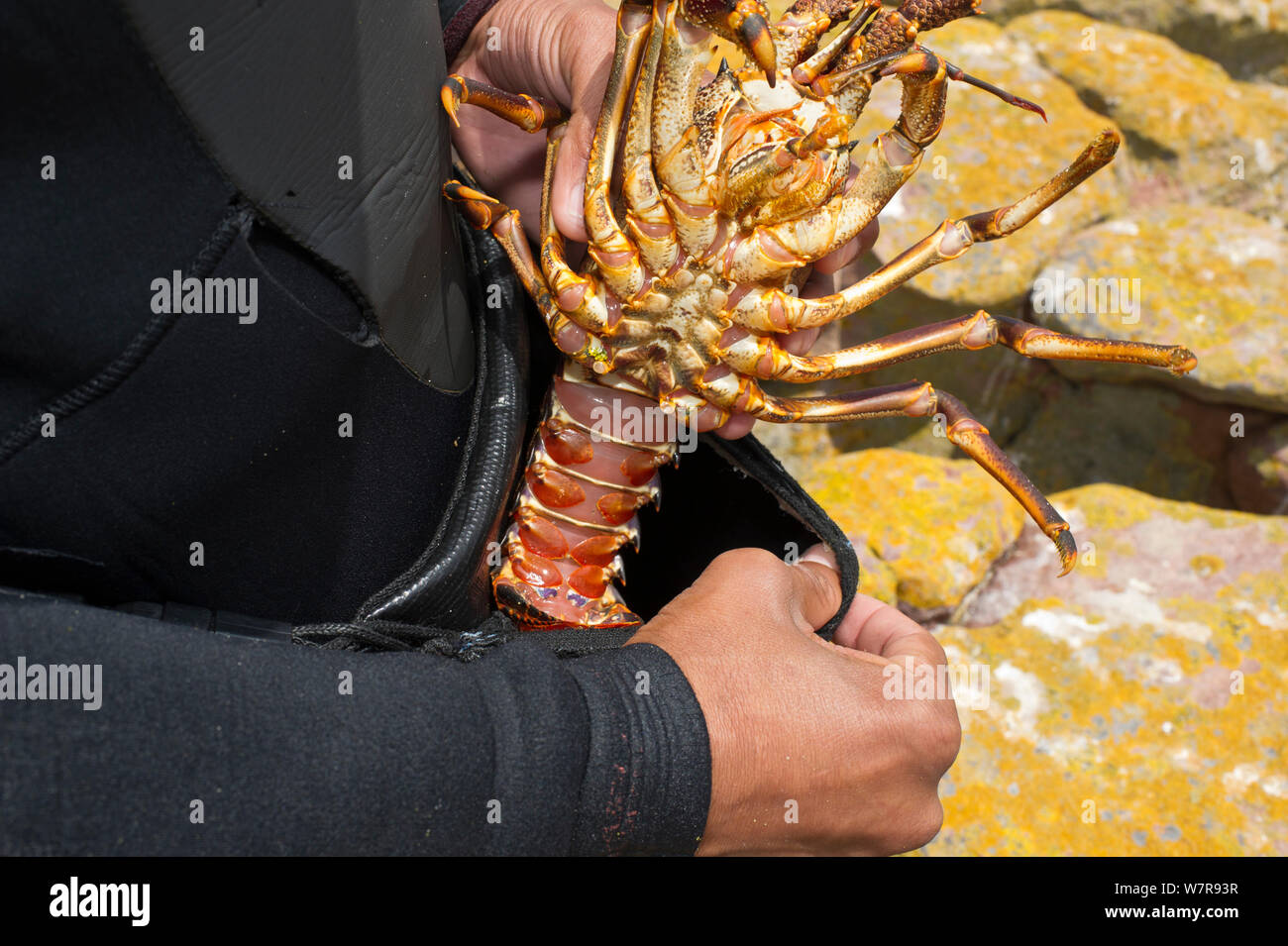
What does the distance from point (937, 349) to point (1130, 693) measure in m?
1.80

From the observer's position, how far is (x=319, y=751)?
3.55 feet

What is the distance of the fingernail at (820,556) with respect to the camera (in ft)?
6.75

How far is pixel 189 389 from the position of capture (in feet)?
4.37

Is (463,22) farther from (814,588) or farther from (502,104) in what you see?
(814,588)

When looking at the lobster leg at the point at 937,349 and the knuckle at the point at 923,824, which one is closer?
the knuckle at the point at 923,824

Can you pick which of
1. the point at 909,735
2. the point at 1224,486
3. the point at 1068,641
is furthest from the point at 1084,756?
the point at 1224,486

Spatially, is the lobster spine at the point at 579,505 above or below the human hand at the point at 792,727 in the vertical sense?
above

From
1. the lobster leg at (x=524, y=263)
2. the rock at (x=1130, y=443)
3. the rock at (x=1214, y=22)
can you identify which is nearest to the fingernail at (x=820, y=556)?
the lobster leg at (x=524, y=263)

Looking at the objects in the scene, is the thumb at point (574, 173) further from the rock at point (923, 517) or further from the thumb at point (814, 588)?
the rock at point (923, 517)

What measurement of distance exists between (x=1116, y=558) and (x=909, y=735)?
231cm

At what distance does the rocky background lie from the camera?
9.69ft

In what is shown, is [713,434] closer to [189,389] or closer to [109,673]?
[189,389]

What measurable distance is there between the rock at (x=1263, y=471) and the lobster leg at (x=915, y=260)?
3363 mm

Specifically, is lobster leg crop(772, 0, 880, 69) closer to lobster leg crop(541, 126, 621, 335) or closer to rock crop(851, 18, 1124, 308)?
lobster leg crop(541, 126, 621, 335)
